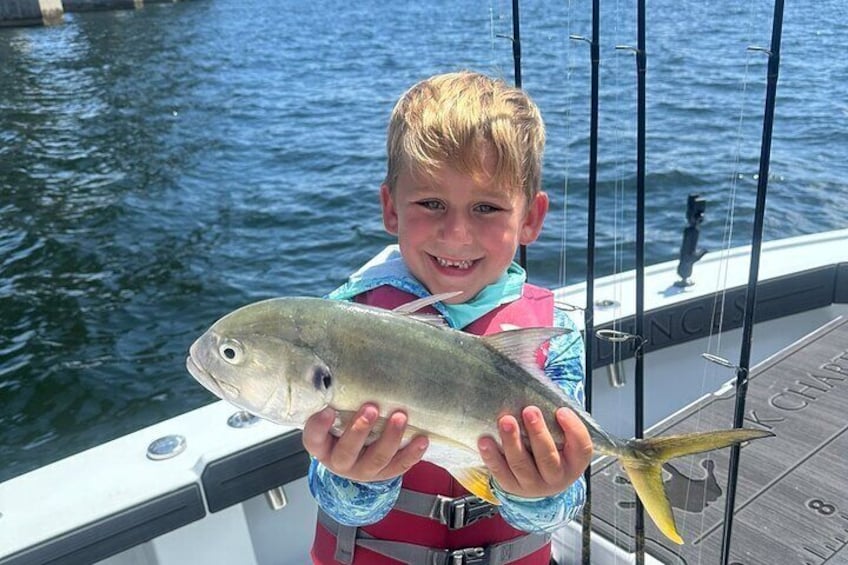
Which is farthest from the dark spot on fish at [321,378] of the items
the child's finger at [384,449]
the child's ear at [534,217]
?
the child's ear at [534,217]

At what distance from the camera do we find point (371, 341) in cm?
155

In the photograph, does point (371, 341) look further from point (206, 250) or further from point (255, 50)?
point (255, 50)

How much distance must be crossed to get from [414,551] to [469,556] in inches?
6.2

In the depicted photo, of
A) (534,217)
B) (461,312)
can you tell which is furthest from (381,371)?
(534,217)

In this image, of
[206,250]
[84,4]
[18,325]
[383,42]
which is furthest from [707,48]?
[84,4]

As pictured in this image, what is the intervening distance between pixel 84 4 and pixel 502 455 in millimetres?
46186

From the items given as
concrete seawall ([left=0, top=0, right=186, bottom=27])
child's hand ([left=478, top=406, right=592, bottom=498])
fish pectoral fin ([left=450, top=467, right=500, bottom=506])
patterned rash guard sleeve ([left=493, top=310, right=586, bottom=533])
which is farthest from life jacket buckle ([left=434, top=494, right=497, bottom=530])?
concrete seawall ([left=0, top=0, right=186, bottom=27])

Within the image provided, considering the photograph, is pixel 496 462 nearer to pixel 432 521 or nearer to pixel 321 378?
pixel 321 378

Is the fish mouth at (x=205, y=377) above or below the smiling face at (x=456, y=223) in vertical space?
below

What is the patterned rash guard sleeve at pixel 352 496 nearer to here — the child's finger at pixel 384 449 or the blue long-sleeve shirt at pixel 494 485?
the blue long-sleeve shirt at pixel 494 485

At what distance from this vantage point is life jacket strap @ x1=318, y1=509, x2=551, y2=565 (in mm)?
2105

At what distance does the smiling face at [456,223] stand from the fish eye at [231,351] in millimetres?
582

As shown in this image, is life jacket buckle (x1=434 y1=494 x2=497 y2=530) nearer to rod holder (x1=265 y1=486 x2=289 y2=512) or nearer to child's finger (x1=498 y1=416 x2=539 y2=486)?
child's finger (x1=498 y1=416 x2=539 y2=486)

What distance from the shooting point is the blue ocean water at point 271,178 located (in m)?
7.05
